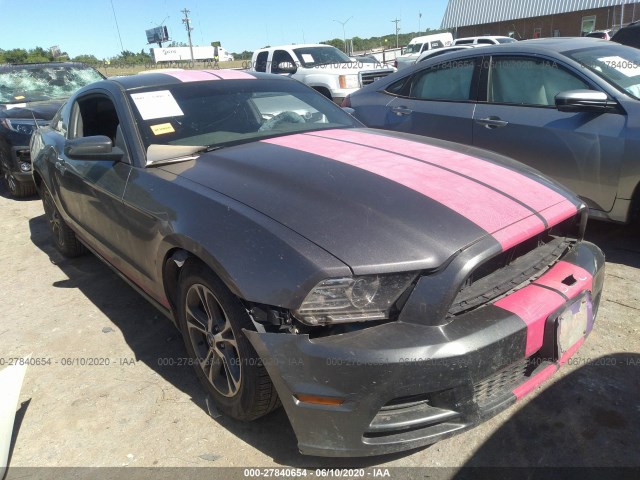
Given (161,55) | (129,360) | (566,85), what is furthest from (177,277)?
(161,55)

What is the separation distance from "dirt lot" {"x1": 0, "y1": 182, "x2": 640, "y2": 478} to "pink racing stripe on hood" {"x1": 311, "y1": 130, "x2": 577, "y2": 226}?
0.88 metres

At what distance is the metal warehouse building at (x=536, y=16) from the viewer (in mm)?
30125

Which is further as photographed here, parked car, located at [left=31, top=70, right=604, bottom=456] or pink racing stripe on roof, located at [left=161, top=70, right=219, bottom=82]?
pink racing stripe on roof, located at [left=161, top=70, right=219, bottom=82]

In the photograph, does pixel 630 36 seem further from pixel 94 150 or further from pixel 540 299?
pixel 94 150

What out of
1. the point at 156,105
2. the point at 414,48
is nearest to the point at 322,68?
the point at 156,105

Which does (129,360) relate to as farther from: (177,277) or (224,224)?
(224,224)

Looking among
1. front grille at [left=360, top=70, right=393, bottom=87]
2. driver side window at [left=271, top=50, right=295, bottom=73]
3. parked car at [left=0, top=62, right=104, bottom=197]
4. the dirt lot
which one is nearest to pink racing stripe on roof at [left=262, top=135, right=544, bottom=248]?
the dirt lot

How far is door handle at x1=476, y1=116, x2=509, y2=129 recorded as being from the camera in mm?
4027

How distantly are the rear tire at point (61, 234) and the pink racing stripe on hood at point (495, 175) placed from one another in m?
2.77

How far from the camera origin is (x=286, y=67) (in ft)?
37.2

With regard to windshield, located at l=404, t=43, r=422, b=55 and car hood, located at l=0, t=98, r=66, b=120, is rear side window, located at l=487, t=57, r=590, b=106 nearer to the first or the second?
car hood, located at l=0, t=98, r=66, b=120

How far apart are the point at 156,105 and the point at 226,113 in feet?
1.36

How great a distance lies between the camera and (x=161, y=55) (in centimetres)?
6000

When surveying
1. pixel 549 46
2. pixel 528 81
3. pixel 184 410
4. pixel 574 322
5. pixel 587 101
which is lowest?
pixel 184 410
